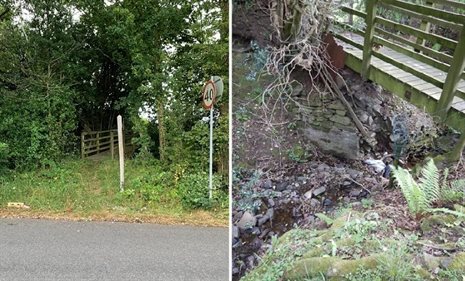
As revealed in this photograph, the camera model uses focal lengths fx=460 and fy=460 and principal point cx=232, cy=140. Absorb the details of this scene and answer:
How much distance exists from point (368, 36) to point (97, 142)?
299 inches

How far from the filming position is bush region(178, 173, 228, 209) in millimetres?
5426

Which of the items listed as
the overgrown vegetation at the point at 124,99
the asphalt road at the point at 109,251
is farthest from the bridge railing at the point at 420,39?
the overgrown vegetation at the point at 124,99

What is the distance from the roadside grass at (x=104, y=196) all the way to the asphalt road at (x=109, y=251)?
0.31m

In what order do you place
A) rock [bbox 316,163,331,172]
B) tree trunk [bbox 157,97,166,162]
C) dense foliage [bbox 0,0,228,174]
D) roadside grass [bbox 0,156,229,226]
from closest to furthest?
rock [bbox 316,163,331,172]
roadside grass [bbox 0,156,229,226]
dense foliage [bbox 0,0,228,174]
tree trunk [bbox 157,97,166,162]

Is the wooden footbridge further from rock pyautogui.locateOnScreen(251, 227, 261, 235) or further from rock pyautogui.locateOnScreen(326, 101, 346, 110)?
rock pyautogui.locateOnScreen(251, 227, 261, 235)

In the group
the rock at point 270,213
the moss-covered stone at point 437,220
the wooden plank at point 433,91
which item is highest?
the wooden plank at point 433,91

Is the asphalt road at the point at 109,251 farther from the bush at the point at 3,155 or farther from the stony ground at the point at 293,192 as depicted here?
the stony ground at the point at 293,192

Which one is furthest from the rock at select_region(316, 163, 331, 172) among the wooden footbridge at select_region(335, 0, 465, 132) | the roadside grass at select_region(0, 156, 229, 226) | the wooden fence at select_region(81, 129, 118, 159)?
the wooden fence at select_region(81, 129, 118, 159)

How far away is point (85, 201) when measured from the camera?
560 cm

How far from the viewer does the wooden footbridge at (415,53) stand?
0.81m

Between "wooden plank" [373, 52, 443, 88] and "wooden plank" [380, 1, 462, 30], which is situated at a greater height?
"wooden plank" [380, 1, 462, 30]

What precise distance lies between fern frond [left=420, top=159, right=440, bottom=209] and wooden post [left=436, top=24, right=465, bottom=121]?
0.34ft

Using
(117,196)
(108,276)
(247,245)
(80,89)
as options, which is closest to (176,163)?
(117,196)

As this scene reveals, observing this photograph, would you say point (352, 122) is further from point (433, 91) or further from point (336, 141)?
point (433, 91)
